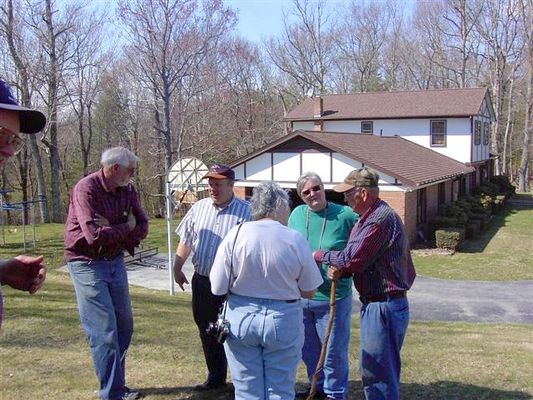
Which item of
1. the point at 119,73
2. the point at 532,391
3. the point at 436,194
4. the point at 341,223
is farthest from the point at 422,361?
the point at 119,73

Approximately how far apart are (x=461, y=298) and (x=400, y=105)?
1907 cm

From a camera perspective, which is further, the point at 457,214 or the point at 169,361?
the point at 457,214

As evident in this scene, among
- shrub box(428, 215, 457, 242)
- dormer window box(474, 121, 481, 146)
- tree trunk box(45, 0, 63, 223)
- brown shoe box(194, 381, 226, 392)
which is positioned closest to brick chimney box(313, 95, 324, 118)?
dormer window box(474, 121, 481, 146)

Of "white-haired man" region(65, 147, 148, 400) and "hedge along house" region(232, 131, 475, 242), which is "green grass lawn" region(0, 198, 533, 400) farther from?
"hedge along house" region(232, 131, 475, 242)

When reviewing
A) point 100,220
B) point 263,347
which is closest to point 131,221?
point 100,220

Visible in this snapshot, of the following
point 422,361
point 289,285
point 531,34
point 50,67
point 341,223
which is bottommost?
point 422,361

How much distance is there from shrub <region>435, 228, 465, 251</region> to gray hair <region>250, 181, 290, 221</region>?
55.6ft

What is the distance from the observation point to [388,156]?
73.6 ft

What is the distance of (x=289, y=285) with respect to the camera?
3461mm

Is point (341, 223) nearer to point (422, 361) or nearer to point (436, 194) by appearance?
point (422, 361)

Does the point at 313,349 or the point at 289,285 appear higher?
the point at 289,285

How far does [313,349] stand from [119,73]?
3623 centimetres

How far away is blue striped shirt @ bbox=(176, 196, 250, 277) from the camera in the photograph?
463cm

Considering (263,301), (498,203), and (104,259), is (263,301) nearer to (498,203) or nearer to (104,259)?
(104,259)
